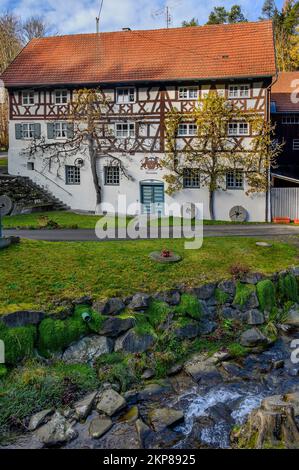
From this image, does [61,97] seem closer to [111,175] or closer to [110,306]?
[111,175]

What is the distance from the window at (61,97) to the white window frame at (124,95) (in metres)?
3.27

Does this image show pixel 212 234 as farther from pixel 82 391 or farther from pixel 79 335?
pixel 82 391

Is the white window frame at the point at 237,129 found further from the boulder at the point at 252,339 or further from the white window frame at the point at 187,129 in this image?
the boulder at the point at 252,339

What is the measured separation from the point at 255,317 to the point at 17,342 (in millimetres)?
6775

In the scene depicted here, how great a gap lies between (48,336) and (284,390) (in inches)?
222

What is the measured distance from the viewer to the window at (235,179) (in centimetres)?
2452

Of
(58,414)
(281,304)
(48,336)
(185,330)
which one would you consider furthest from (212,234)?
(58,414)

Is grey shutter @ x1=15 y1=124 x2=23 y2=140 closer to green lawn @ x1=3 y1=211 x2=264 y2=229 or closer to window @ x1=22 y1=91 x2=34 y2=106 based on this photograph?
window @ x1=22 y1=91 x2=34 y2=106

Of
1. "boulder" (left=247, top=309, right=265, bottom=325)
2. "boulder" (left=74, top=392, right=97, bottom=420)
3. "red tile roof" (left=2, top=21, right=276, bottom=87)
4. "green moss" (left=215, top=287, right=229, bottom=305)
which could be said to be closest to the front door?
"red tile roof" (left=2, top=21, right=276, bottom=87)

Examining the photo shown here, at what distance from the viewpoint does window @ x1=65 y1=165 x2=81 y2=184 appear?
2725 cm

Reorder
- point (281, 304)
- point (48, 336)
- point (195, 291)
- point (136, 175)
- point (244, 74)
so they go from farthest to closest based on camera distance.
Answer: point (136, 175) → point (244, 74) → point (281, 304) → point (195, 291) → point (48, 336)

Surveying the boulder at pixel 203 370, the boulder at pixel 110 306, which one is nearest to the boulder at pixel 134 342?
the boulder at pixel 110 306

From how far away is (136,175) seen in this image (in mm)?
26125

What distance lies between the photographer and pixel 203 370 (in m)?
10.8
